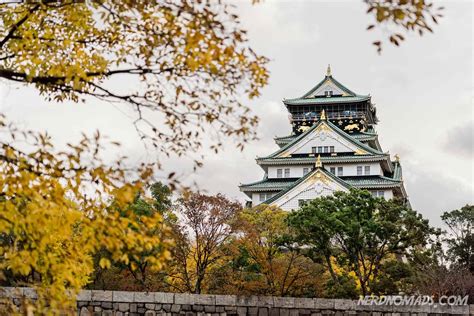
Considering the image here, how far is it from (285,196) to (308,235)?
19.7 m

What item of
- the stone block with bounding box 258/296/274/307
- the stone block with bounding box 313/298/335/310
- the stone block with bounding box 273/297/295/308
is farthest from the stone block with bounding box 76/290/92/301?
the stone block with bounding box 313/298/335/310

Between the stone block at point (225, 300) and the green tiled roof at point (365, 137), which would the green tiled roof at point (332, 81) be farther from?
the stone block at point (225, 300)

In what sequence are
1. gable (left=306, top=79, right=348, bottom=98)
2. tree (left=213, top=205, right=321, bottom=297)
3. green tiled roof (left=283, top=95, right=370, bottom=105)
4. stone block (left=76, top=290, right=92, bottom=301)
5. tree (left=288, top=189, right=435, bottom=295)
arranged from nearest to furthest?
stone block (left=76, top=290, right=92, bottom=301), tree (left=288, top=189, right=435, bottom=295), tree (left=213, top=205, right=321, bottom=297), green tiled roof (left=283, top=95, right=370, bottom=105), gable (left=306, top=79, right=348, bottom=98)

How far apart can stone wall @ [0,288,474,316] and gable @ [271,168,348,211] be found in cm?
2337

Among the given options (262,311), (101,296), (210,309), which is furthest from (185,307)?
(101,296)

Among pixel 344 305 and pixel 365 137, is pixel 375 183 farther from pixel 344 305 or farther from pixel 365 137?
pixel 344 305

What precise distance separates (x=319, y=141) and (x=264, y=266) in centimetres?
2484

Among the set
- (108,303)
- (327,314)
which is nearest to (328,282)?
(327,314)

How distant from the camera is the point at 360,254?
21703 millimetres

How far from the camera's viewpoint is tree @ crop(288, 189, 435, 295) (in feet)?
67.9

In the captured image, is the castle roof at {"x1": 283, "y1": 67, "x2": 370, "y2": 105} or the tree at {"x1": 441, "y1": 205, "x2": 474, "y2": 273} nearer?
the tree at {"x1": 441, "y1": 205, "x2": 474, "y2": 273}

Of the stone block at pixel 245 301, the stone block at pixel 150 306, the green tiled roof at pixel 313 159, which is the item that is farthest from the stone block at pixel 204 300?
the green tiled roof at pixel 313 159

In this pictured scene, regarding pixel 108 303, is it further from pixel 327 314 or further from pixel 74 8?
pixel 74 8

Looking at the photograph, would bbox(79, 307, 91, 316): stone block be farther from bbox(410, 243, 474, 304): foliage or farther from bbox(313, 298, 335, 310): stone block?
bbox(410, 243, 474, 304): foliage
